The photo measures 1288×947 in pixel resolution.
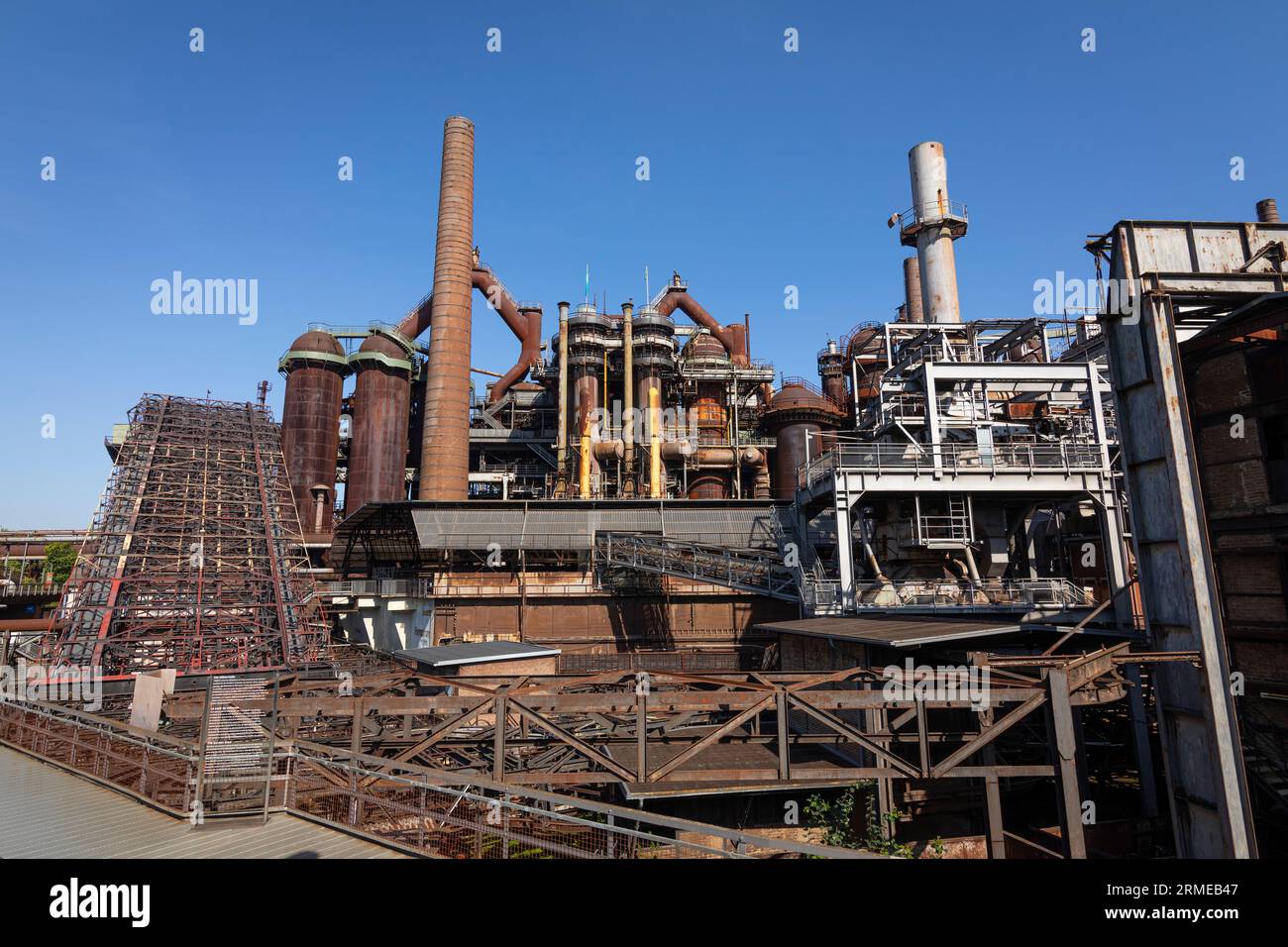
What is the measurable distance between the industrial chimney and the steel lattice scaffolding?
115 feet

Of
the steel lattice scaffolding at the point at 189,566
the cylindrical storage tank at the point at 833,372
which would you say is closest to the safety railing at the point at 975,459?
the steel lattice scaffolding at the point at 189,566

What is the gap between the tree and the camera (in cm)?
4762

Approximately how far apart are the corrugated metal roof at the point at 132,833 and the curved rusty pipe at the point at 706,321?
45.8 metres

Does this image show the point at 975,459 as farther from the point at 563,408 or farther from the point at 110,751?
the point at 563,408

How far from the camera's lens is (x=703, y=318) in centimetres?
5359

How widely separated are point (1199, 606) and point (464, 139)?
45.5 m

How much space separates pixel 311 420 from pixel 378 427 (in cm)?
435

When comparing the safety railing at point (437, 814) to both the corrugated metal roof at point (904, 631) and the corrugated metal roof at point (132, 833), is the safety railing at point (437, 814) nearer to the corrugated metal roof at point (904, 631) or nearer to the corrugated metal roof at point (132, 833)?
the corrugated metal roof at point (132, 833)

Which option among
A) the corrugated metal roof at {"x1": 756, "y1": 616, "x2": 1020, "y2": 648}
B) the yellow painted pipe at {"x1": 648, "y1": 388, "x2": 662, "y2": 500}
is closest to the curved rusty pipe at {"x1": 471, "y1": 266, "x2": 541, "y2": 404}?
the yellow painted pipe at {"x1": 648, "y1": 388, "x2": 662, "y2": 500}

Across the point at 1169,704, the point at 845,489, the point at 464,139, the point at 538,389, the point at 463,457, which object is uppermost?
the point at 464,139

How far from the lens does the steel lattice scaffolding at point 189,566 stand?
2572 centimetres

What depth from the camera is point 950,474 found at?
21781 millimetres
